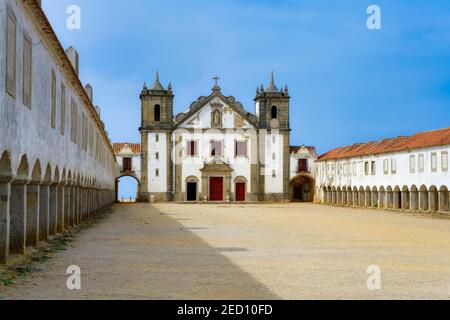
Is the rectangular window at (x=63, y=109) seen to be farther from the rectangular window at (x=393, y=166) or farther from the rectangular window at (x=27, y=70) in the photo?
the rectangular window at (x=393, y=166)

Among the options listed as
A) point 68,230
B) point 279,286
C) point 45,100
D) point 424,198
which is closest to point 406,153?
point 424,198

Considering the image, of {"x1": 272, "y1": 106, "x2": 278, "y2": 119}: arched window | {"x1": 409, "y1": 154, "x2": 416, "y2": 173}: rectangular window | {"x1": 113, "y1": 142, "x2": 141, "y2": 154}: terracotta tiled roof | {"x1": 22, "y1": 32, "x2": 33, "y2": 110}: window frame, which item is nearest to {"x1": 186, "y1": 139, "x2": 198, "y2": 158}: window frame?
{"x1": 113, "y1": 142, "x2": 141, "y2": 154}: terracotta tiled roof

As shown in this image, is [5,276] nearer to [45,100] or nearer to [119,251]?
[119,251]

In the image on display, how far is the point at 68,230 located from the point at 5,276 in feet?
35.4

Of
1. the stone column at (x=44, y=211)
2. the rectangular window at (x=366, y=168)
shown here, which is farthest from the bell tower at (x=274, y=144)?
the stone column at (x=44, y=211)

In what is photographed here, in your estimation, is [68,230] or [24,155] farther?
[68,230]

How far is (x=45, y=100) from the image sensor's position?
653 inches

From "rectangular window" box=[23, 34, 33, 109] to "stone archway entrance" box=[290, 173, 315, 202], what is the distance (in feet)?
162

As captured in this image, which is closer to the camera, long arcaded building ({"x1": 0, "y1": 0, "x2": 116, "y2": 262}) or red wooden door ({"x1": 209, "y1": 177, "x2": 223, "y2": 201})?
long arcaded building ({"x1": 0, "y1": 0, "x2": 116, "y2": 262})

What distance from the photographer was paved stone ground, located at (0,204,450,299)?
30.8 ft

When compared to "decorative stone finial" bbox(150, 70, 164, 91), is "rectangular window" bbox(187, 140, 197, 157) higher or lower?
lower

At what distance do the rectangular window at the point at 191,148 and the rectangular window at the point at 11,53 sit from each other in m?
45.5

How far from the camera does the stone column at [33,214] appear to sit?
50.0 feet

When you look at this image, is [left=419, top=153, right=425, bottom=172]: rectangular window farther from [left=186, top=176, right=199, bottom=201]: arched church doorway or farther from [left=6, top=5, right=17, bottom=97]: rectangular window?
[left=6, top=5, right=17, bottom=97]: rectangular window
